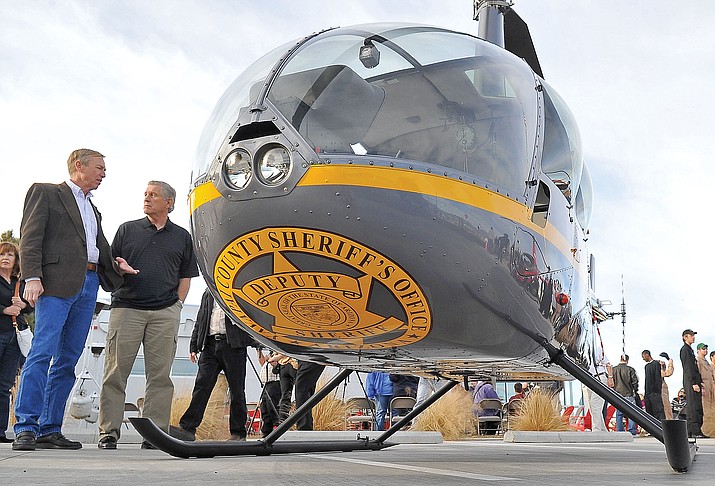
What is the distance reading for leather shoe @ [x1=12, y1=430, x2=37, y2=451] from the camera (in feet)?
15.6

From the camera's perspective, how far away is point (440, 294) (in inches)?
112

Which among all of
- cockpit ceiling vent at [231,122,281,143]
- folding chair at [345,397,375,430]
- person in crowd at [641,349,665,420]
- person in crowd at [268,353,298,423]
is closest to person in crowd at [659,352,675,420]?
person in crowd at [641,349,665,420]

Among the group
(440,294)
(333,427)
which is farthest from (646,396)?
(440,294)

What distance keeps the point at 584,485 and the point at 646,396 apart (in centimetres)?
1277

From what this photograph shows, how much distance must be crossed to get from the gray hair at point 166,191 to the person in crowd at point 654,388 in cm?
1084

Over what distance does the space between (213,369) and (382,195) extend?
4.62 meters

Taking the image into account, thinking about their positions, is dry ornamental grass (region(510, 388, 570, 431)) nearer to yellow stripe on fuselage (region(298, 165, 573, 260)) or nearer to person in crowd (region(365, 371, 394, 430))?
person in crowd (region(365, 371, 394, 430))

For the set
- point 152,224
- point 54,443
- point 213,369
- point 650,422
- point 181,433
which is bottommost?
point 54,443

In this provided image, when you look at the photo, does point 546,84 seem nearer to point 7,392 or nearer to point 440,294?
point 440,294

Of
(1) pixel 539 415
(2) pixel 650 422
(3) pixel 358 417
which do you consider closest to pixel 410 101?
(2) pixel 650 422

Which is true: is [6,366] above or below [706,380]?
below

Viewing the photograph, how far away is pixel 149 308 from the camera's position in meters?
5.95

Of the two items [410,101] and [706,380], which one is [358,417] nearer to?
[706,380]

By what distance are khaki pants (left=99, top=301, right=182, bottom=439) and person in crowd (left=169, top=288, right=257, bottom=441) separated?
24.7 inches
